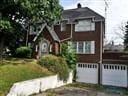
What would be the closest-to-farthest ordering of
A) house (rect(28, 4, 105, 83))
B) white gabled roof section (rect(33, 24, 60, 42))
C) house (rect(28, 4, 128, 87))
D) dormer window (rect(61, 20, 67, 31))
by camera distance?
house (rect(28, 4, 128, 87))
house (rect(28, 4, 105, 83))
white gabled roof section (rect(33, 24, 60, 42))
dormer window (rect(61, 20, 67, 31))

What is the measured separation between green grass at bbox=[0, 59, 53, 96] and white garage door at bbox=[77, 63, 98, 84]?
271 inches

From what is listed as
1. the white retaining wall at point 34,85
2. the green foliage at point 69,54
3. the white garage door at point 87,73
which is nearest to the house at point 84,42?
the white garage door at point 87,73

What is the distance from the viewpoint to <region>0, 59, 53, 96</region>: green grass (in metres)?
19.0

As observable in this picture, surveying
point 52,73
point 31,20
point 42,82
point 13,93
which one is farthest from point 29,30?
point 13,93

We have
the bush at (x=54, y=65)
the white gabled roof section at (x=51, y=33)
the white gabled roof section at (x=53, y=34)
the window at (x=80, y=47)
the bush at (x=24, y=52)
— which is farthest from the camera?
the bush at (x=24, y=52)

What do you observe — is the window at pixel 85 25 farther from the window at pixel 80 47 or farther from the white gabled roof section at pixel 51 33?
the white gabled roof section at pixel 51 33

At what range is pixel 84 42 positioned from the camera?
31.3 metres

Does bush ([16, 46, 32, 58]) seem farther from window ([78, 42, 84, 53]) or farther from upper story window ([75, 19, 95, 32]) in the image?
upper story window ([75, 19, 95, 32])

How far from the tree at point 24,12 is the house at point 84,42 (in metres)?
3.18

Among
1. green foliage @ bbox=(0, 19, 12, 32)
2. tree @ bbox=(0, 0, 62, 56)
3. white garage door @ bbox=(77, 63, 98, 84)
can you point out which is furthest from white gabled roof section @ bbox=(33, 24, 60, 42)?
green foliage @ bbox=(0, 19, 12, 32)

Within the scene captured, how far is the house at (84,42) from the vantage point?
98.5ft

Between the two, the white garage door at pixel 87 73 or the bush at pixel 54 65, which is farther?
the white garage door at pixel 87 73

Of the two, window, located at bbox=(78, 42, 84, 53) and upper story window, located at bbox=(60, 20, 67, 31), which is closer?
window, located at bbox=(78, 42, 84, 53)

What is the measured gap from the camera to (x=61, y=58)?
28656 millimetres
